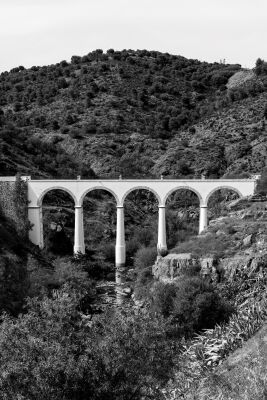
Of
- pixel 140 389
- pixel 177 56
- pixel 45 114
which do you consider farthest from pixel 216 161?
pixel 140 389

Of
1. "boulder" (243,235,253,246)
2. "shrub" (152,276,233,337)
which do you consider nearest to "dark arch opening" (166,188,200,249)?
"boulder" (243,235,253,246)

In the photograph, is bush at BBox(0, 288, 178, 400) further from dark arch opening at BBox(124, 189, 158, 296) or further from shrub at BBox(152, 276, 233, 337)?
dark arch opening at BBox(124, 189, 158, 296)

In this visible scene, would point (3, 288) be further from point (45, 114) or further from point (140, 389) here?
point (45, 114)

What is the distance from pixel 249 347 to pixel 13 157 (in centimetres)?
5217

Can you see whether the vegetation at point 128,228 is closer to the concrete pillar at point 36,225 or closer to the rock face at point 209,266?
the rock face at point 209,266

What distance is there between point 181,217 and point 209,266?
3412cm

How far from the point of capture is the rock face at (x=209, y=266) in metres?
39.8

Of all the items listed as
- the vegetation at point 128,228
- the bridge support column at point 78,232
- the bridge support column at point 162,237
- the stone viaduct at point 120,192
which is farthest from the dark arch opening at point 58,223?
the bridge support column at point 162,237

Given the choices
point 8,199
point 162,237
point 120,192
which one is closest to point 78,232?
point 120,192

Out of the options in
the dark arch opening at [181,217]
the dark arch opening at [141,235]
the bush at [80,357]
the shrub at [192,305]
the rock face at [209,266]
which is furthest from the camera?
the dark arch opening at [181,217]

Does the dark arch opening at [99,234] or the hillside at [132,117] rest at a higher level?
the hillside at [132,117]

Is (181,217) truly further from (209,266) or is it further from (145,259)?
(209,266)

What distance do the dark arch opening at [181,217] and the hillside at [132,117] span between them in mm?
4011

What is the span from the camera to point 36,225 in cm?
5666
